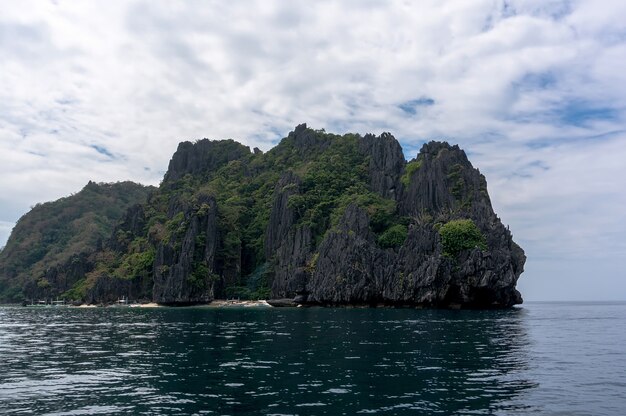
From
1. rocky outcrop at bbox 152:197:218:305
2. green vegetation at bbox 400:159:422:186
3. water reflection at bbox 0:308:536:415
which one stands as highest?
green vegetation at bbox 400:159:422:186

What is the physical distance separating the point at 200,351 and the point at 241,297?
409 ft

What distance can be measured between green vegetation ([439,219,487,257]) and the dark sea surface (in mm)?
67102

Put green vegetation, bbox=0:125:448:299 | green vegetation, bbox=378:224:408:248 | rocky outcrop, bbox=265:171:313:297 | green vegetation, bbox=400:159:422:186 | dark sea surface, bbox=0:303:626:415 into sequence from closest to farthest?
1. dark sea surface, bbox=0:303:626:415
2. rocky outcrop, bbox=265:171:313:297
3. green vegetation, bbox=378:224:408:248
4. green vegetation, bbox=0:125:448:299
5. green vegetation, bbox=400:159:422:186

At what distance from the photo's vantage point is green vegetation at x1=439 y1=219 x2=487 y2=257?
4503 inches

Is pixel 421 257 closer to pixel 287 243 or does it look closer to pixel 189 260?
pixel 287 243

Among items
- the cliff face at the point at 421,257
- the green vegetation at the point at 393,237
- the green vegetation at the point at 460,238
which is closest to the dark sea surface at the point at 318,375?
the cliff face at the point at 421,257

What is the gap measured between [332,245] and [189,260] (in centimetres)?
4785

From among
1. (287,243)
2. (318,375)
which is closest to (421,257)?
(287,243)

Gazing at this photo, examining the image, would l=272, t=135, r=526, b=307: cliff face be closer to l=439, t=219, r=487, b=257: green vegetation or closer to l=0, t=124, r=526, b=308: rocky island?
l=0, t=124, r=526, b=308: rocky island

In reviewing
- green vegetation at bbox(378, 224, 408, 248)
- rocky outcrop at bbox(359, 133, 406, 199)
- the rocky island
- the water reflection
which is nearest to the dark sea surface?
the water reflection

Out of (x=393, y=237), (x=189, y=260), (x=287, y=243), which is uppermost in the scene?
(x=393, y=237)

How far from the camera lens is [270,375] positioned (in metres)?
27.6

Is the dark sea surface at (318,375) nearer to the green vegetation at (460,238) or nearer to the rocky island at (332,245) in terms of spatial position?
the rocky island at (332,245)

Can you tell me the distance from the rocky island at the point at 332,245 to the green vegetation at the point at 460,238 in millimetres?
287
